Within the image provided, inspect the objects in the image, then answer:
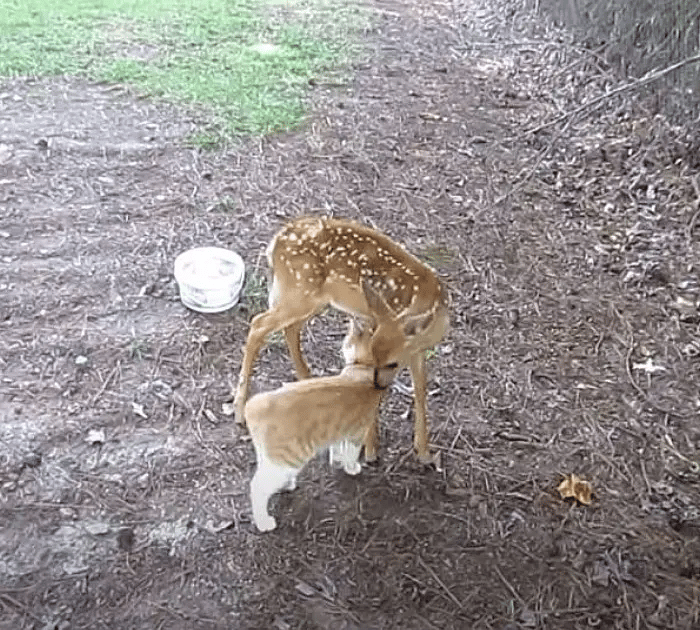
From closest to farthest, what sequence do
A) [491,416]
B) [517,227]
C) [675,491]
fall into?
[675,491]
[491,416]
[517,227]

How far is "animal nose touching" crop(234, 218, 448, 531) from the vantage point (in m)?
2.39

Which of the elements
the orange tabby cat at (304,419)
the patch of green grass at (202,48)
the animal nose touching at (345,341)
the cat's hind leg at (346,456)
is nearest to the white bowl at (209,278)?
the animal nose touching at (345,341)

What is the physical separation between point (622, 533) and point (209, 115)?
2.99 metres

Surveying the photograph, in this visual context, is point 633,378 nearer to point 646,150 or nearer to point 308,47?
point 646,150

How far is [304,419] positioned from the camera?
2.38m

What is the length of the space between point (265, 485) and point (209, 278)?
113 centimetres

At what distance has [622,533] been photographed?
2625 mm

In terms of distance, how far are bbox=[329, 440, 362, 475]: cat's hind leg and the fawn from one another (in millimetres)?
60

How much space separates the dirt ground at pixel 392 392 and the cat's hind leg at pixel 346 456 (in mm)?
37

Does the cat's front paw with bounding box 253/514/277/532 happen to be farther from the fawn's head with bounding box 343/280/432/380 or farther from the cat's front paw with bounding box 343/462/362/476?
the fawn's head with bounding box 343/280/432/380

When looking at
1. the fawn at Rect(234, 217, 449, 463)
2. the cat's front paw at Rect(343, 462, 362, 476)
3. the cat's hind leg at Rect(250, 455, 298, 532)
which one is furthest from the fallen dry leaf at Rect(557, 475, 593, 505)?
the cat's hind leg at Rect(250, 455, 298, 532)

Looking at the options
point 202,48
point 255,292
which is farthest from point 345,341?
point 202,48

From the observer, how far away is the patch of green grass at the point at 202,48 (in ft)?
16.5

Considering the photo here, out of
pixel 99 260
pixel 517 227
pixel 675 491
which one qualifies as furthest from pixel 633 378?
pixel 99 260
